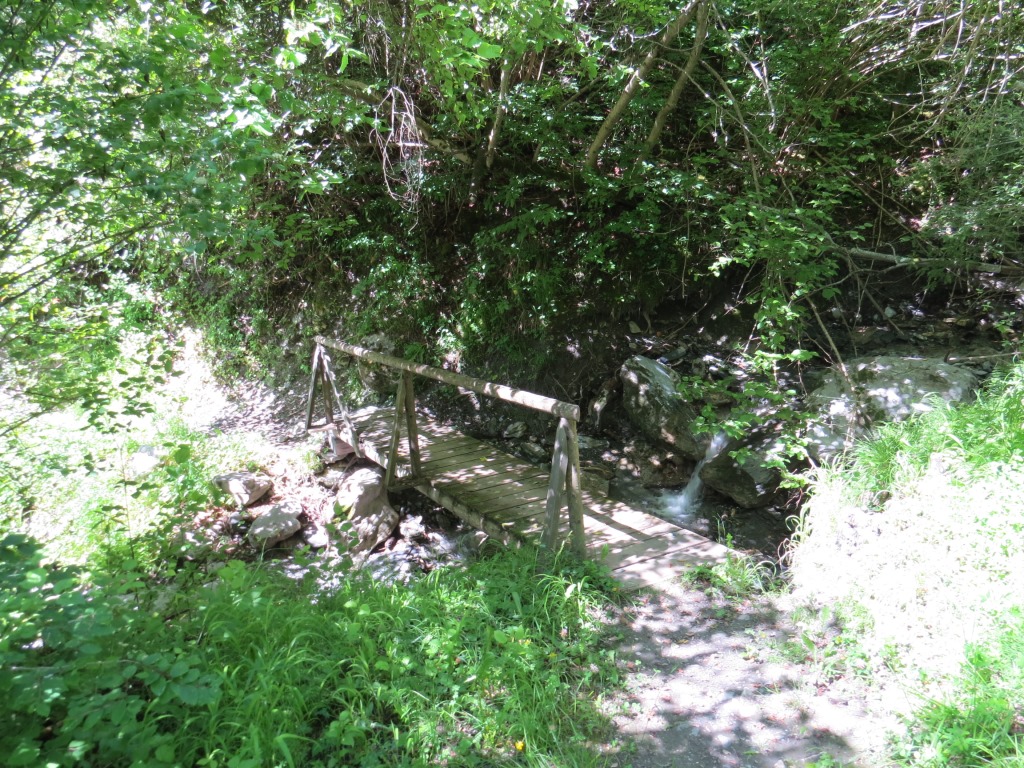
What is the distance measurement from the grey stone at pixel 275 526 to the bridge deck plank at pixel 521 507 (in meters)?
0.96

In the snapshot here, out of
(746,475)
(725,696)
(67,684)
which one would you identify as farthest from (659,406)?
(67,684)

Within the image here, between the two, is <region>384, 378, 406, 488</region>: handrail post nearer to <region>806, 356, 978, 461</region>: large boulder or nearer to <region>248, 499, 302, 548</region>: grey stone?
<region>248, 499, 302, 548</region>: grey stone

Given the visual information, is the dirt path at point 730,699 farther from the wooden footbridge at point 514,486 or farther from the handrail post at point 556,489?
the handrail post at point 556,489

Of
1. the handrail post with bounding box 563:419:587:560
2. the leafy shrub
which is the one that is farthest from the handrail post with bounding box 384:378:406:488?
the leafy shrub

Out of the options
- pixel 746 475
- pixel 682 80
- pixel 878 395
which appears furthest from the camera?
pixel 682 80

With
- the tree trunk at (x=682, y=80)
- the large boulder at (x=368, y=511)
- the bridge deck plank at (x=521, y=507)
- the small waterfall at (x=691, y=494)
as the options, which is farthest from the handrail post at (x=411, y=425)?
the tree trunk at (x=682, y=80)

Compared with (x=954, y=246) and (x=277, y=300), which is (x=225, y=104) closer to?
(x=954, y=246)

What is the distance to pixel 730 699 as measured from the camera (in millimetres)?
2828

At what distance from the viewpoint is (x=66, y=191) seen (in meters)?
3.01

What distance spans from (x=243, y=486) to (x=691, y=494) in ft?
14.3

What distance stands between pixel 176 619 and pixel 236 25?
5.64 meters

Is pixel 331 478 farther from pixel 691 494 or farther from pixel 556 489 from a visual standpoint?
pixel 691 494

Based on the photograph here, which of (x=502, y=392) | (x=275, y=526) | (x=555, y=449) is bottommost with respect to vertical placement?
(x=275, y=526)

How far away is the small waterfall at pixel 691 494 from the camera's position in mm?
5887
